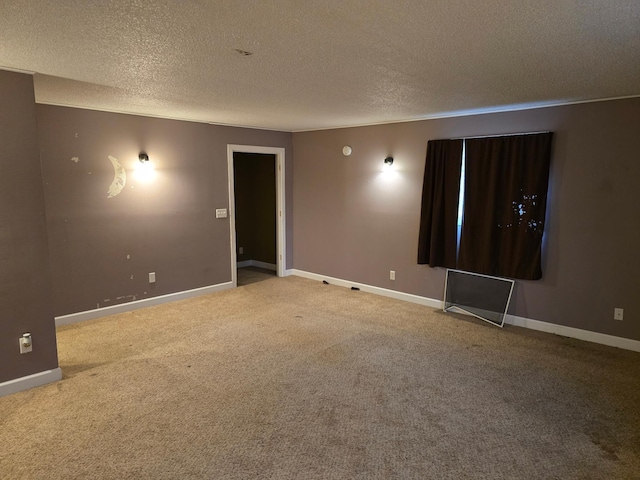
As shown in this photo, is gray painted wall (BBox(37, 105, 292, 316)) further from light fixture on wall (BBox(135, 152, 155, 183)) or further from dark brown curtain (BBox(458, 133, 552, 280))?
dark brown curtain (BBox(458, 133, 552, 280))

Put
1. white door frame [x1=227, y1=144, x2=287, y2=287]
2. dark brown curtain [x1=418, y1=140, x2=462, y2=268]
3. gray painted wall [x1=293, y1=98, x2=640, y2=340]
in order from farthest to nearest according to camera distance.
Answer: white door frame [x1=227, y1=144, x2=287, y2=287] → dark brown curtain [x1=418, y1=140, x2=462, y2=268] → gray painted wall [x1=293, y1=98, x2=640, y2=340]

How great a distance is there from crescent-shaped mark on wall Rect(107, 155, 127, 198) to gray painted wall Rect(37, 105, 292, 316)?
5 cm

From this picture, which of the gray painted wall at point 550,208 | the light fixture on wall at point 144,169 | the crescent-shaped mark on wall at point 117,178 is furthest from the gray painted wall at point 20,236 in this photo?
the gray painted wall at point 550,208

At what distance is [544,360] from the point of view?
346 centimetres

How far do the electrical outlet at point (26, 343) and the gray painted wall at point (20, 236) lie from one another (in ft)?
0.09

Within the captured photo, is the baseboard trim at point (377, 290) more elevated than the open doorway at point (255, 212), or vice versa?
the open doorway at point (255, 212)

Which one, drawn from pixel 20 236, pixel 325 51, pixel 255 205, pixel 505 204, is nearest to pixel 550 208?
pixel 505 204

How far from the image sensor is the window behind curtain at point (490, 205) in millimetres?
4004

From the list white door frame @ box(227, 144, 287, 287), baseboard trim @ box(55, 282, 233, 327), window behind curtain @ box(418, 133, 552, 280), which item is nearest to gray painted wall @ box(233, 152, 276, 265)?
white door frame @ box(227, 144, 287, 287)

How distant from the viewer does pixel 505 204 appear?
420 centimetres

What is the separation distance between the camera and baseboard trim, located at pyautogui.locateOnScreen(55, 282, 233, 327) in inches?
167

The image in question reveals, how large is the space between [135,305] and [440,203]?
13.0 feet

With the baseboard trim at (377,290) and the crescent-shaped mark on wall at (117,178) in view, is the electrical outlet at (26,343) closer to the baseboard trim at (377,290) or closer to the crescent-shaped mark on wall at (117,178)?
the crescent-shaped mark on wall at (117,178)

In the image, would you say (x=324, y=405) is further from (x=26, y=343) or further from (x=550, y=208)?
(x=550, y=208)
